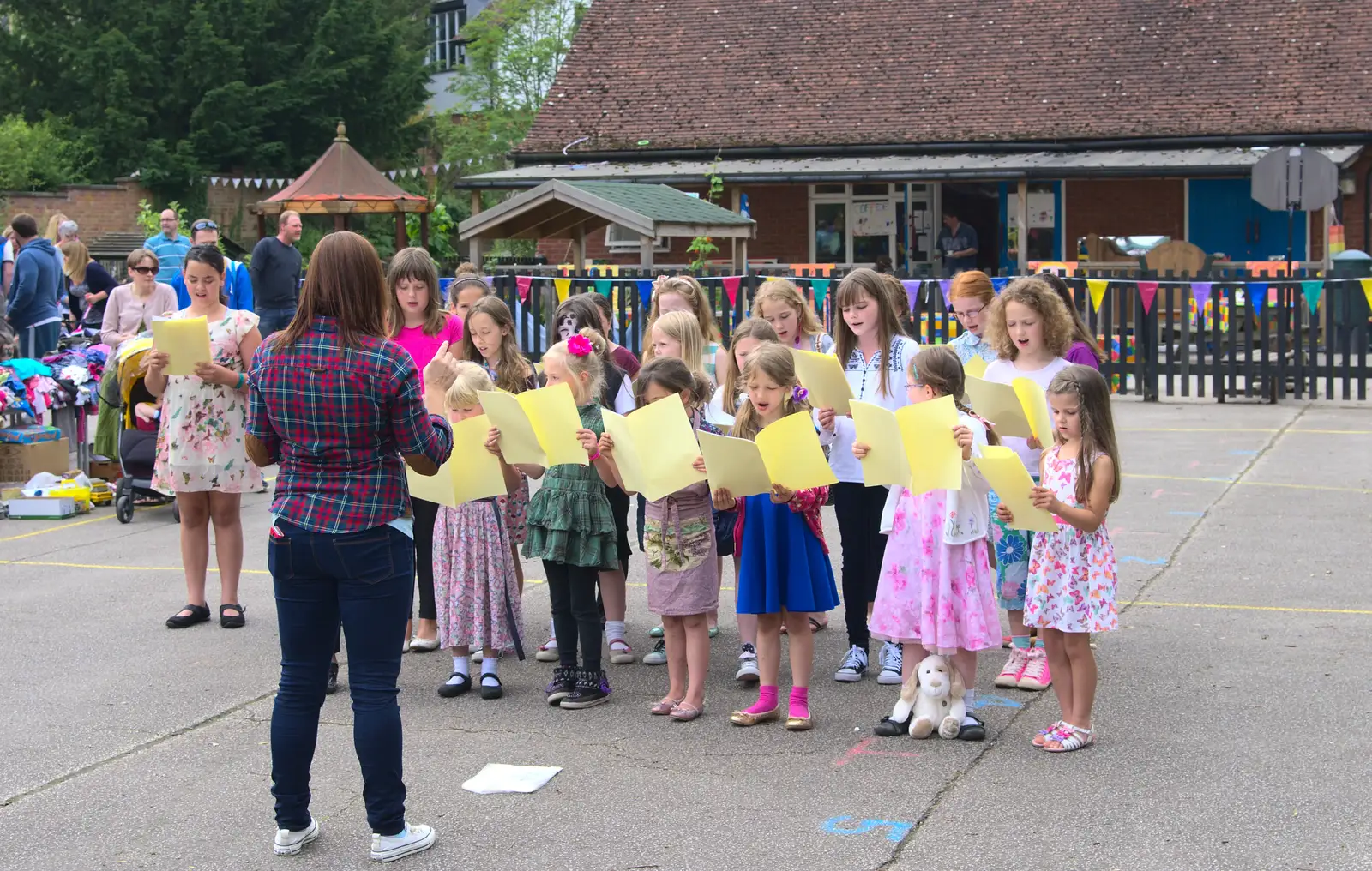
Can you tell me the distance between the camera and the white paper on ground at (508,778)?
5141mm

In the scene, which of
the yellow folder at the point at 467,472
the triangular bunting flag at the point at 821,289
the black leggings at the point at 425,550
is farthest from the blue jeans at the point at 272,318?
the yellow folder at the point at 467,472

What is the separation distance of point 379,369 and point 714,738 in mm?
2087

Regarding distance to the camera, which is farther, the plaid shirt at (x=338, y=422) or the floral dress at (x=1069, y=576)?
the floral dress at (x=1069, y=576)

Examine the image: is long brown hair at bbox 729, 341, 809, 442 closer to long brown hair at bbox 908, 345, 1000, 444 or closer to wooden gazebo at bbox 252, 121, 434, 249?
long brown hair at bbox 908, 345, 1000, 444

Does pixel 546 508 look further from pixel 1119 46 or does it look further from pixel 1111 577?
pixel 1119 46

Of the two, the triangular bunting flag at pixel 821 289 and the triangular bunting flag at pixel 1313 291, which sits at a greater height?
the triangular bunting flag at pixel 821 289

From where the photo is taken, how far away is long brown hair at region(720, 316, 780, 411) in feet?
21.2

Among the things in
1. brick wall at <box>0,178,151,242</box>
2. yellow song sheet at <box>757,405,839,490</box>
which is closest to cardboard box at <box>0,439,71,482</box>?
yellow song sheet at <box>757,405,839,490</box>

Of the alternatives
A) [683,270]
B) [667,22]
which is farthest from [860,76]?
[683,270]

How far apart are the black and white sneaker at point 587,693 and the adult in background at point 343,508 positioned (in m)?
1.52

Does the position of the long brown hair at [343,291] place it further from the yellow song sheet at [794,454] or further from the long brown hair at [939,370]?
the long brown hair at [939,370]

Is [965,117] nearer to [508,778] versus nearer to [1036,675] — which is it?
[1036,675]

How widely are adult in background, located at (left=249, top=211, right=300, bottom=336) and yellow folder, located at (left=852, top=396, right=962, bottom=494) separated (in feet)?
32.2

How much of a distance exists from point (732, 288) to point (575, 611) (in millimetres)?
11806
